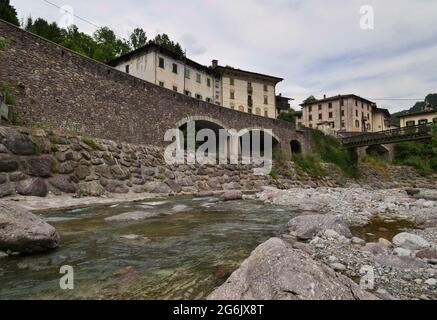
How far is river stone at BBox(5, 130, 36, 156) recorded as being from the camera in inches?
378

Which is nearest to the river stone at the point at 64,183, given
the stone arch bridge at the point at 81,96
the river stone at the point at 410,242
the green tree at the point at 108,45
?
the stone arch bridge at the point at 81,96

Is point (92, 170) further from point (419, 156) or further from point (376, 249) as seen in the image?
point (419, 156)

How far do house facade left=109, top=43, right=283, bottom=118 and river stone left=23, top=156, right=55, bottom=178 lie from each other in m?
22.9

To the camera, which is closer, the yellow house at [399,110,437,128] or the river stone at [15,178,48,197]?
the river stone at [15,178,48,197]

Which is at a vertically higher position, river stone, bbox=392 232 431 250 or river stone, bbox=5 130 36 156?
river stone, bbox=5 130 36 156

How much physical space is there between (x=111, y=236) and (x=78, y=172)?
24.4ft

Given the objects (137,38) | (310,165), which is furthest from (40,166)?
(137,38)

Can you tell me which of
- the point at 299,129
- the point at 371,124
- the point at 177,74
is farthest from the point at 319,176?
the point at 371,124

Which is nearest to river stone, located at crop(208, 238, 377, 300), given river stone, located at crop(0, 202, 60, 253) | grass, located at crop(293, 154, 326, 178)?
river stone, located at crop(0, 202, 60, 253)

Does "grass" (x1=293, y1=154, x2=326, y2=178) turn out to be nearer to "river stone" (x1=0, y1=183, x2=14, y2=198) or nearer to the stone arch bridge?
the stone arch bridge

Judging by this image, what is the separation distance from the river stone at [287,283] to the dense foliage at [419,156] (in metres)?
40.9

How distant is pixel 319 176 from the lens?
91.7ft

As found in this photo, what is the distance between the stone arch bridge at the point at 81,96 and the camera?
1164 cm

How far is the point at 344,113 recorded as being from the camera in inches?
2329
